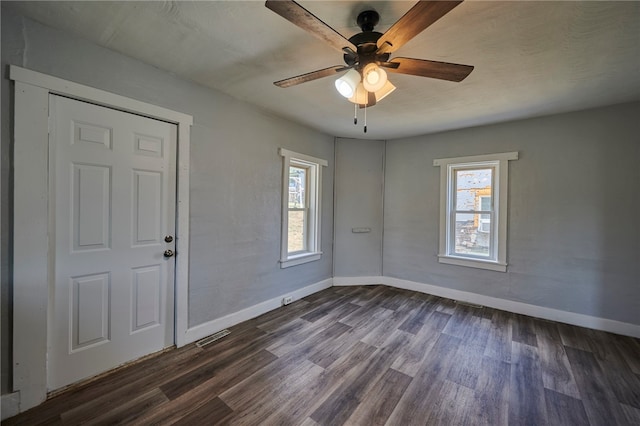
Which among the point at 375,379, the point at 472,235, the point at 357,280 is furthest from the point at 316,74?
the point at 357,280

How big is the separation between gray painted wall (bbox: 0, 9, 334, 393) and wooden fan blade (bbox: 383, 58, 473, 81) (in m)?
1.85

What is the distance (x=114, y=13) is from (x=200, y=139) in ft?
3.45

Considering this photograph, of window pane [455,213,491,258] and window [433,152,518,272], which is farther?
window pane [455,213,491,258]

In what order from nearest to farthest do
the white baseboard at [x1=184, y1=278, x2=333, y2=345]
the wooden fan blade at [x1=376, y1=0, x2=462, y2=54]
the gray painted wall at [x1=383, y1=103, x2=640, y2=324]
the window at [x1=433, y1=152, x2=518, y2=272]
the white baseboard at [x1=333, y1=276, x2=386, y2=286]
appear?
the wooden fan blade at [x1=376, y1=0, x2=462, y2=54] < the white baseboard at [x1=184, y1=278, x2=333, y2=345] < the gray painted wall at [x1=383, y1=103, x2=640, y2=324] < the window at [x1=433, y1=152, x2=518, y2=272] < the white baseboard at [x1=333, y1=276, x2=386, y2=286]

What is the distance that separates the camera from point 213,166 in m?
2.61

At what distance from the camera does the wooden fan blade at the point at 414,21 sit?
1.10 meters

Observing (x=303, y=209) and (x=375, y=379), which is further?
(x=303, y=209)

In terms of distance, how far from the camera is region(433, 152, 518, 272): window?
3396 millimetres

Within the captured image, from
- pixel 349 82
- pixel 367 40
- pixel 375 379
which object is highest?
pixel 367 40

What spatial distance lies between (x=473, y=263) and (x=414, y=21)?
334 cm

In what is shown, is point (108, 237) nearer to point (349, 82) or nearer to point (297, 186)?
point (349, 82)

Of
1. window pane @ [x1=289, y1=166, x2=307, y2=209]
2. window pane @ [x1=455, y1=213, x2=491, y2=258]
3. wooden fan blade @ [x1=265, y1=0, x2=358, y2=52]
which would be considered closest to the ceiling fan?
wooden fan blade @ [x1=265, y1=0, x2=358, y2=52]

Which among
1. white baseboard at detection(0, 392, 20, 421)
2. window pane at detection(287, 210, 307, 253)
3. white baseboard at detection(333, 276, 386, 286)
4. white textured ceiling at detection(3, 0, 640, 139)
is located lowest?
white baseboard at detection(0, 392, 20, 421)

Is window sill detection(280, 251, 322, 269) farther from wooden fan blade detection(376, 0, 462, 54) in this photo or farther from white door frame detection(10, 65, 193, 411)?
wooden fan blade detection(376, 0, 462, 54)
